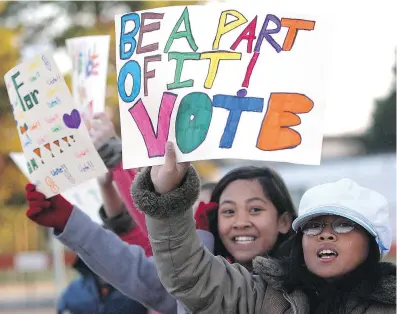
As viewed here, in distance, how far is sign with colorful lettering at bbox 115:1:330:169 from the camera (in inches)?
93.8

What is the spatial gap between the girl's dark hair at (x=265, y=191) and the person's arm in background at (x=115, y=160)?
1.52 feet

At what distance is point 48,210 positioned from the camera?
3.04 metres

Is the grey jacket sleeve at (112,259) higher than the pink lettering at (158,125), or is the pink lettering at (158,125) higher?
the pink lettering at (158,125)

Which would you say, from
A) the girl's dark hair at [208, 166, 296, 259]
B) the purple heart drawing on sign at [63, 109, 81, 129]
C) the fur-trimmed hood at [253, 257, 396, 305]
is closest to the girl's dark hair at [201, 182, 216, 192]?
the girl's dark hair at [208, 166, 296, 259]

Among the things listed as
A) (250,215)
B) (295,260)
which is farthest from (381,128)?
(295,260)

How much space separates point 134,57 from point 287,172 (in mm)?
21039

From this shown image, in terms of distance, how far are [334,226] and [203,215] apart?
2.42 feet

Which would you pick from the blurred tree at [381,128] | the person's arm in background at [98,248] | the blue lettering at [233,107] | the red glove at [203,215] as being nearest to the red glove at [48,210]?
the person's arm in background at [98,248]

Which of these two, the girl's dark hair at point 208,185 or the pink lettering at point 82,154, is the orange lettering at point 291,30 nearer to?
the pink lettering at point 82,154

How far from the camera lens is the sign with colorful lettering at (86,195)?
4047 millimetres

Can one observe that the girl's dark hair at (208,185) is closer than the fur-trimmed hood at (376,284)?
No

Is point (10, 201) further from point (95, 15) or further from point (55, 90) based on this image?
point (55, 90)

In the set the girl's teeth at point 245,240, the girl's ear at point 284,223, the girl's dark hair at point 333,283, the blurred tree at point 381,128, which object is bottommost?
the blurred tree at point 381,128

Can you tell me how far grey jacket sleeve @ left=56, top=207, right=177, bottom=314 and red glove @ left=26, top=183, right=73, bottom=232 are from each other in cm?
3
